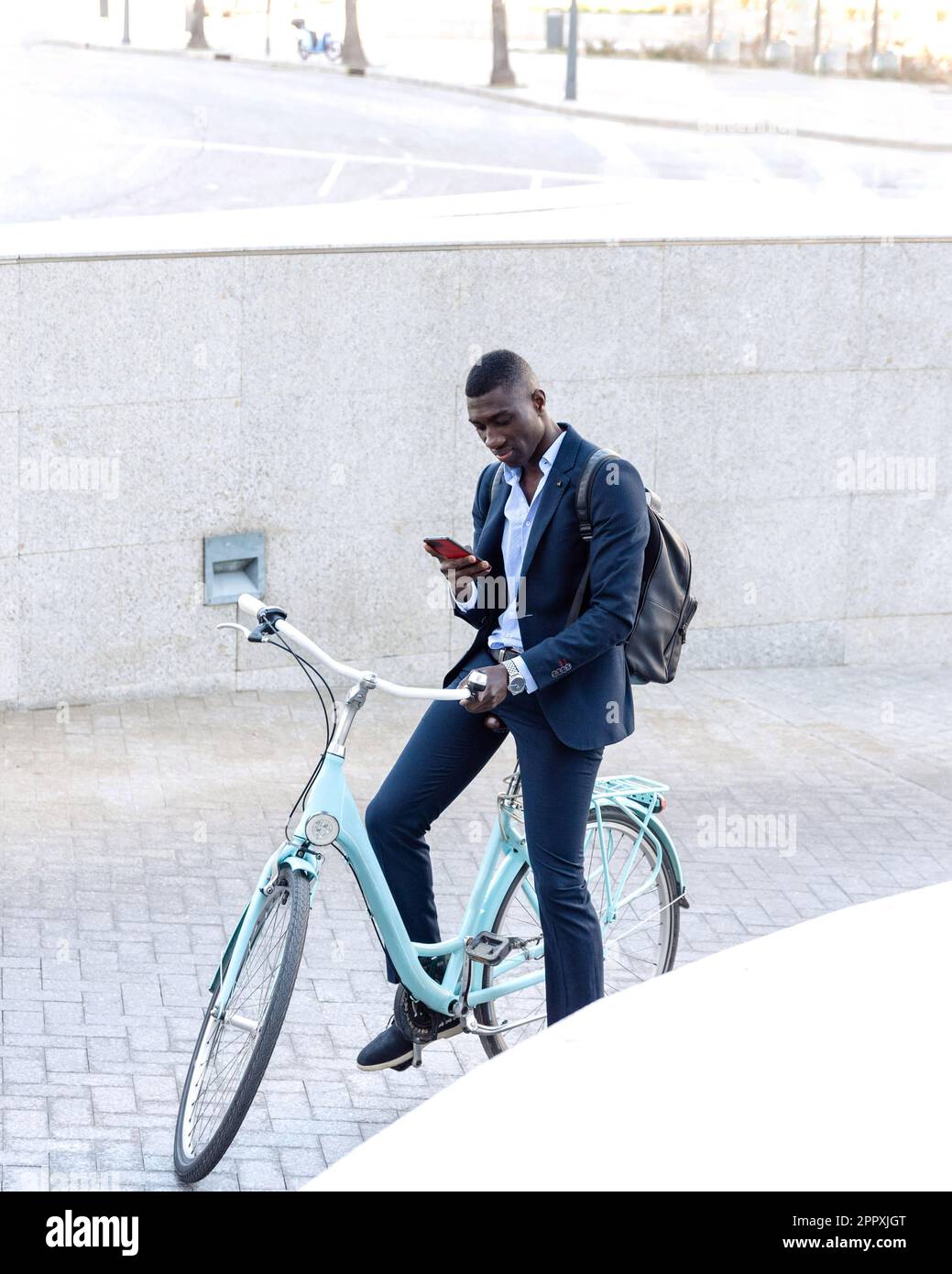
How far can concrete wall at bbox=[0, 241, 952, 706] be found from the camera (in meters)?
7.79

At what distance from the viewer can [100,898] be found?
20.1ft

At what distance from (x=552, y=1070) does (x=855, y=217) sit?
7.96 m

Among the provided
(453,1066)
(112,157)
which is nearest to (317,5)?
(112,157)

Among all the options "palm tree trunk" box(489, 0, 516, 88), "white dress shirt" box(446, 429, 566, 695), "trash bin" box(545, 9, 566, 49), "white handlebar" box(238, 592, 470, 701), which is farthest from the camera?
"trash bin" box(545, 9, 566, 49)

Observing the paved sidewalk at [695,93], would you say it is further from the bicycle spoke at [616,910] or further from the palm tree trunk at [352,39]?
the bicycle spoke at [616,910]

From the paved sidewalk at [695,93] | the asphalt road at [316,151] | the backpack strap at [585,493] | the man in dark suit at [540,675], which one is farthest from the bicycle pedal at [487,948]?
the paved sidewalk at [695,93]

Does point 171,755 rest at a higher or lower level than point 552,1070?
lower

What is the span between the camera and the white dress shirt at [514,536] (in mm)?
4496

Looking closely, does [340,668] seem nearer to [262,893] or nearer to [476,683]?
[476,683]

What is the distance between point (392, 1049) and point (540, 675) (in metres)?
1.07

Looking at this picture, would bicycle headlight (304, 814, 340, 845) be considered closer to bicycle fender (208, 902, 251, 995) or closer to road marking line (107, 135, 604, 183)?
bicycle fender (208, 902, 251, 995)

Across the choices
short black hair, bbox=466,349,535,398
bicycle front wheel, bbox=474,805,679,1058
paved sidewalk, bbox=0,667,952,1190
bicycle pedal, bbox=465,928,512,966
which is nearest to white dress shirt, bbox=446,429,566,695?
short black hair, bbox=466,349,535,398
